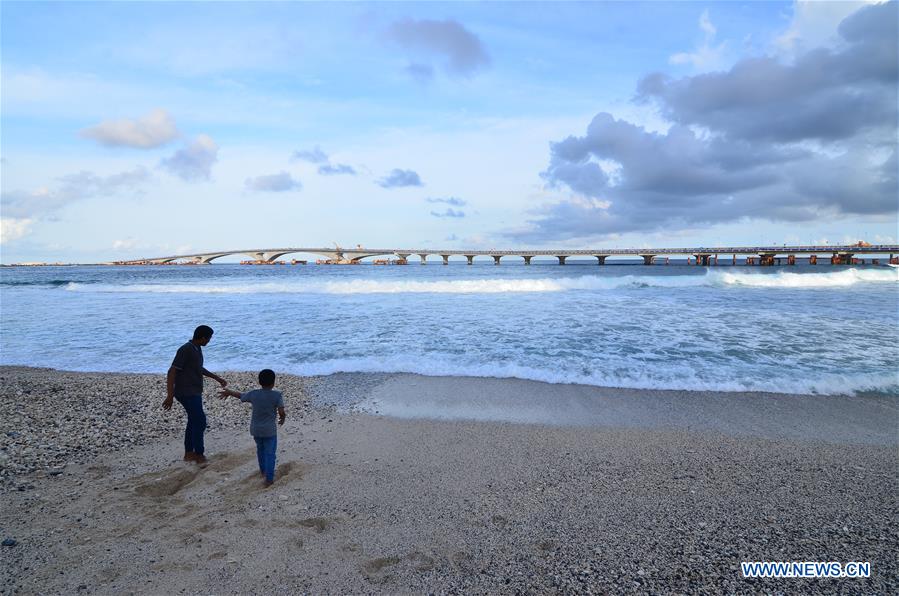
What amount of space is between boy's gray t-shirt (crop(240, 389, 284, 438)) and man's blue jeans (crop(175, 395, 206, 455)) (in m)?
1.18

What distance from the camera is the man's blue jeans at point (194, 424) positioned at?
19.0ft

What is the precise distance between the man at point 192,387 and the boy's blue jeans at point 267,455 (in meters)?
1.11

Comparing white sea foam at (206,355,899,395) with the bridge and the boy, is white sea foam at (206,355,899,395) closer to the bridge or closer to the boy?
the boy

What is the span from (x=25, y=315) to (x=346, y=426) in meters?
23.0

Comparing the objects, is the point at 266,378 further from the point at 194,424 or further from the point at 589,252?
the point at 589,252

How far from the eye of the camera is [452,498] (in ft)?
15.6

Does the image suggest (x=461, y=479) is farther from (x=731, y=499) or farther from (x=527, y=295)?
(x=527, y=295)

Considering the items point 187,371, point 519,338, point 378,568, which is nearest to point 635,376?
point 519,338

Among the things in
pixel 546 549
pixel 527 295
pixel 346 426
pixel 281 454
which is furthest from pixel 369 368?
pixel 527 295

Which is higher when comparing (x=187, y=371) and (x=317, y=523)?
(x=187, y=371)

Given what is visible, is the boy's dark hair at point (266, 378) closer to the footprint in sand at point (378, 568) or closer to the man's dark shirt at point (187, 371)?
the man's dark shirt at point (187, 371)

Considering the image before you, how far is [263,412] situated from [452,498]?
7.36ft

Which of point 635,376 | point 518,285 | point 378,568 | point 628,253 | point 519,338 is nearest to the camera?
point 378,568

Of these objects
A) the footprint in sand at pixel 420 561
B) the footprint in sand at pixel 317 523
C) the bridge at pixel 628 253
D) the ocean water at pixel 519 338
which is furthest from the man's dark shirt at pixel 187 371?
the bridge at pixel 628 253
